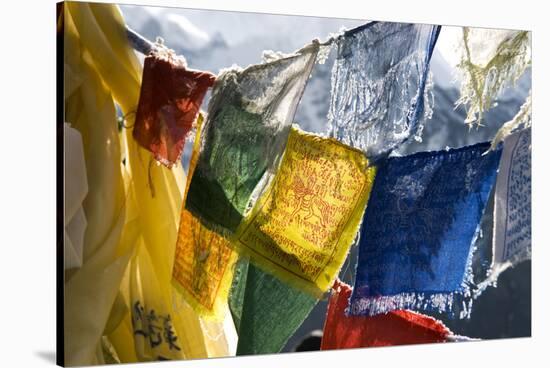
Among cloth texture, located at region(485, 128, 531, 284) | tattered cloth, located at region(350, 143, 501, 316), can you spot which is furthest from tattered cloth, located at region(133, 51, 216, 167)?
cloth texture, located at region(485, 128, 531, 284)

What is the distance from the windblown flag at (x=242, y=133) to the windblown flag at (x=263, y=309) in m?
0.17

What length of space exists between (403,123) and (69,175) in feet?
3.56

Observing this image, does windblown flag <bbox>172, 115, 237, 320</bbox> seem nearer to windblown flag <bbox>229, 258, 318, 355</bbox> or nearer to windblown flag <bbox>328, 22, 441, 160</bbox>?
windblown flag <bbox>229, 258, 318, 355</bbox>

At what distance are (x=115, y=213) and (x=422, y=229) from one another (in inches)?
39.9

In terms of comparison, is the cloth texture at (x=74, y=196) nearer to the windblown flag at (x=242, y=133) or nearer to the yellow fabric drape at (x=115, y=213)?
the yellow fabric drape at (x=115, y=213)

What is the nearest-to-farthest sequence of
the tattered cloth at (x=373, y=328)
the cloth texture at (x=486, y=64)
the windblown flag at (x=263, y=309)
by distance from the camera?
the windblown flag at (x=263, y=309) → the tattered cloth at (x=373, y=328) → the cloth texture at (x=486, y=64)

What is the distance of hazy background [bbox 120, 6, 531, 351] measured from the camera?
346cm

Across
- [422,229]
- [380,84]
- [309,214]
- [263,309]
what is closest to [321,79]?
[380,84]

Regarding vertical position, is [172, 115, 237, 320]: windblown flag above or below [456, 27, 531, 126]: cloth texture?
below

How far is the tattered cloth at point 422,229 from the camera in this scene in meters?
3.74

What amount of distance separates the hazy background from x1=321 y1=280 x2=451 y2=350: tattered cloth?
1.4 inches

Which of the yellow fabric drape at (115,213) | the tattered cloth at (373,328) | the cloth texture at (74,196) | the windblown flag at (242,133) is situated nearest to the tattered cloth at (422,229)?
the tattered cloth at (373,328)

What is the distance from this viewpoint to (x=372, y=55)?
12.1ft

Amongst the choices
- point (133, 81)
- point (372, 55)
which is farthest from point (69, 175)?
point (372, 55)
